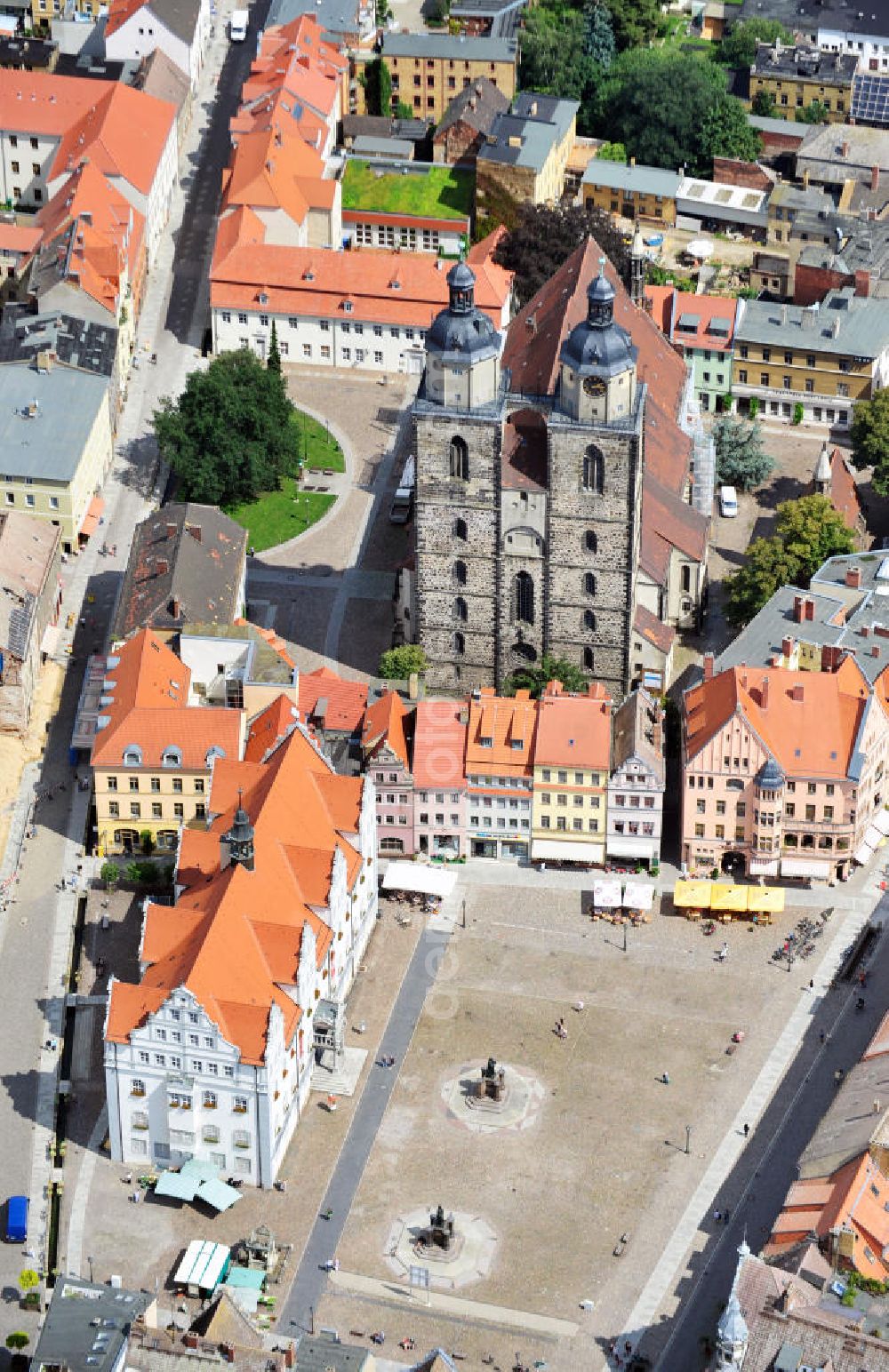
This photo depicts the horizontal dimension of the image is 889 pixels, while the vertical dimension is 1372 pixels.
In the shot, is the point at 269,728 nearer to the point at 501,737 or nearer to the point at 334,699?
the point at 334,699

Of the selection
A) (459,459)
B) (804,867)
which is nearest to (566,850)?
(804,867)

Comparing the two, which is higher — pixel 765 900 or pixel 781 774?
pixel 781 774

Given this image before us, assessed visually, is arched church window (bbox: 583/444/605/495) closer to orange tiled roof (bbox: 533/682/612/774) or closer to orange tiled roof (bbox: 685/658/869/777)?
orange tiled roof (bbox: 533/682/612/774)

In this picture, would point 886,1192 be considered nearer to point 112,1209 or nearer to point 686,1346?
point 686,1346

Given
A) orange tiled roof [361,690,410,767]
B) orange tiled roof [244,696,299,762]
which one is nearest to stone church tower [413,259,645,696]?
orange tiled roof [361,690,410,767]

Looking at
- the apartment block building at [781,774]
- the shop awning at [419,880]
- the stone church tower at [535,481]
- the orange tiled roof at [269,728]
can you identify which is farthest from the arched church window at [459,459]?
the shop awning at [419,880]

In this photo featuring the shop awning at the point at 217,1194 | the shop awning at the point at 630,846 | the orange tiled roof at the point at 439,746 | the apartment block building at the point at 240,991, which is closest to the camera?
the apartment block building at the point at 240,991

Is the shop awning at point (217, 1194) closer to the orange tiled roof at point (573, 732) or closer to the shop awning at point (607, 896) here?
the shop awning at point (607, 896)

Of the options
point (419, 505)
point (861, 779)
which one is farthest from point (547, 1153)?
point (419, 505)
